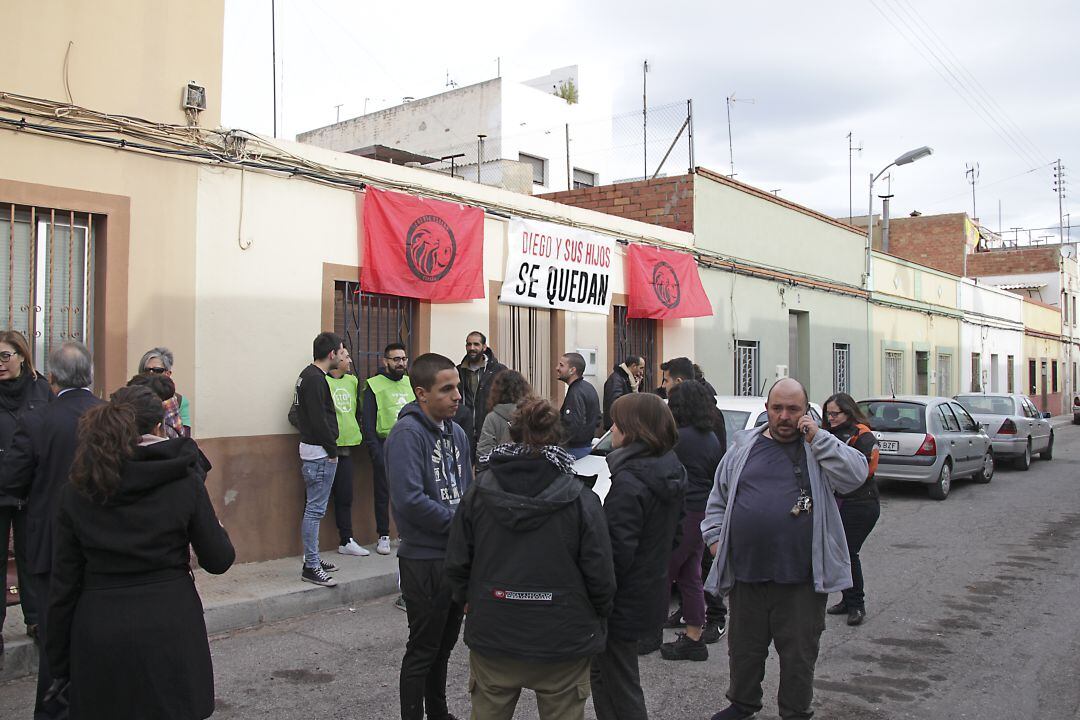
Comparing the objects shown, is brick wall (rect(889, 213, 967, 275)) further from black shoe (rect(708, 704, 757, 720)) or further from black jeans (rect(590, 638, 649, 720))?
black jeans (rect(590, 638, 649, 720))

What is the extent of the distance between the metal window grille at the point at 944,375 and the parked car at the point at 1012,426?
7232 millimetres

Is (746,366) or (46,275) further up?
(46,275)

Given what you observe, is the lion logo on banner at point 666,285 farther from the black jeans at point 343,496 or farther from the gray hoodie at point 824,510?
→ the gray hoodie at point 824,510

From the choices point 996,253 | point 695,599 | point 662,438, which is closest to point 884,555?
point 695,599

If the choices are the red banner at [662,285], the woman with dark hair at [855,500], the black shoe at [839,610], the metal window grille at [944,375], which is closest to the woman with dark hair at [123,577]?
the woman with dark hair at [855,500]

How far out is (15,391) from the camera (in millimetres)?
4938

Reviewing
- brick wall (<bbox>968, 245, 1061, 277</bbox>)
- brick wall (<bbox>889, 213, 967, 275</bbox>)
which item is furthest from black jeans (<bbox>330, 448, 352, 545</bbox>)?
brick wall (<bbox>968, 245, 1061, 277</bbox>)

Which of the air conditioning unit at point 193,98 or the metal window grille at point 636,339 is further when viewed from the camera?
the metal window grille at point 636,339

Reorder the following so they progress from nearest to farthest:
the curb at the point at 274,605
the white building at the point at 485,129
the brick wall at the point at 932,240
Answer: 1. the curb at the point at 274,605
2. the white building at the point at 485,129
3. the brick wall at the point at 932,240

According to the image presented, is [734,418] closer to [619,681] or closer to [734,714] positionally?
[734,714]

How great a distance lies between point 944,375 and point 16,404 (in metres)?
26.9

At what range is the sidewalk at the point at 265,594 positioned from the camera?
5238 mm

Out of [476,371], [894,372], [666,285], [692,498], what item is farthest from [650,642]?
[894,372]

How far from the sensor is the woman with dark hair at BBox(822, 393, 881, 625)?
243 inches
